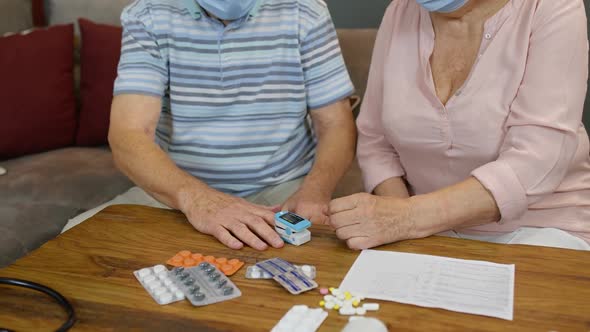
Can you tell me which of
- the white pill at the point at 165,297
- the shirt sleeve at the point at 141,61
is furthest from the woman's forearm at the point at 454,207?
the shirt sleeve at the point at 141,61

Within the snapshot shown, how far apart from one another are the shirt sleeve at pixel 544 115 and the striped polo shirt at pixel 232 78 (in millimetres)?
535

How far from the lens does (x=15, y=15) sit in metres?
2.56

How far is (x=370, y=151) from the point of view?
1510 mm

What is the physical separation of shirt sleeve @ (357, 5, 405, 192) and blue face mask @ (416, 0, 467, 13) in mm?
169

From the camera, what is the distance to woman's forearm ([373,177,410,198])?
1448mm

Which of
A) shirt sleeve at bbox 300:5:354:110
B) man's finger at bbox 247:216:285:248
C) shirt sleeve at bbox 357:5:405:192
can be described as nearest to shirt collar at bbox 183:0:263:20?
shirt sleeve at bbox 300:5:354:110

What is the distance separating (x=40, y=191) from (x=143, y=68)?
70 cm

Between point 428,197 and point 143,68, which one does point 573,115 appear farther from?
point 143,68

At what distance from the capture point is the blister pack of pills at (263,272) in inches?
39.9

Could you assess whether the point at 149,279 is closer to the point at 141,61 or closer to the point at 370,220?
the point at 370,220

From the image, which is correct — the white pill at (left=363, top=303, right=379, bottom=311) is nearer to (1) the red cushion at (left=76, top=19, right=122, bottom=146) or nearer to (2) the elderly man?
(2) the elderly man

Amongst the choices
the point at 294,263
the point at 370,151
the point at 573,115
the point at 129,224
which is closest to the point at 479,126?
the point at 573,115

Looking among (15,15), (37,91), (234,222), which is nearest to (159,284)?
(234,222)

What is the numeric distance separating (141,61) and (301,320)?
34.4 inches
